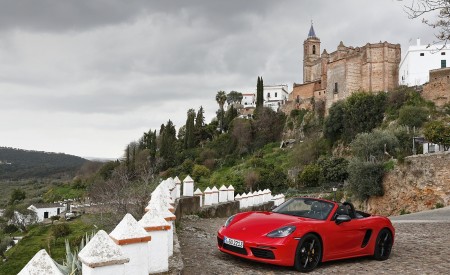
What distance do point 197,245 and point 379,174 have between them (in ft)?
62.7

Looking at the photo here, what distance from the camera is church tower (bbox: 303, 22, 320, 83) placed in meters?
74.4

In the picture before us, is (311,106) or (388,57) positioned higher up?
(388,57)

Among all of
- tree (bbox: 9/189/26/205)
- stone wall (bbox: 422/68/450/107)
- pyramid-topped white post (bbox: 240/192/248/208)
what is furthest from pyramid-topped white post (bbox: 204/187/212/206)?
tree (bbox: 9/189/26/205)

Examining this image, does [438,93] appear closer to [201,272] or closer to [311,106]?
[311,106]

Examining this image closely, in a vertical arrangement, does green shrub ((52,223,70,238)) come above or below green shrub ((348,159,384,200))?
below

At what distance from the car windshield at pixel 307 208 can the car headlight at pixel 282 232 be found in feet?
2.71

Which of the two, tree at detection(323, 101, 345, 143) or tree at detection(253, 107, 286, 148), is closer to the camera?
tree at detection(323, 101, 345, 143)

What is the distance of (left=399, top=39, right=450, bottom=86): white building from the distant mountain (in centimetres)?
10574

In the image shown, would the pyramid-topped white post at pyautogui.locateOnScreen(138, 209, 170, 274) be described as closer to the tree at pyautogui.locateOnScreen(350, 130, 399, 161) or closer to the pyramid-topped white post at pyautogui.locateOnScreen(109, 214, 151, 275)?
the pyramid-topped white post at pyautogui.locateOnScreen(109, 214, 151, 275)

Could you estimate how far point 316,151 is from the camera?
4819 centimetres

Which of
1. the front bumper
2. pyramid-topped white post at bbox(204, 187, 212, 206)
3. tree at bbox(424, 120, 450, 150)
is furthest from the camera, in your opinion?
tree at bbox(424, 120, 450, 150)

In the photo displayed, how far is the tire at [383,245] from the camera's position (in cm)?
764

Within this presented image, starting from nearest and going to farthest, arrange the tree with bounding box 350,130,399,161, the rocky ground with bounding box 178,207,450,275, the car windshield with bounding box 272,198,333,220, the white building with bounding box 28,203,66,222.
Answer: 1. the rocky ground with bounding box 178,207,450,275
2. the car windshield with bounding box 272,198,333,220
3. the tree with bounding box 350,130,399,161
4. the white building with bounding box 28,203,66,222

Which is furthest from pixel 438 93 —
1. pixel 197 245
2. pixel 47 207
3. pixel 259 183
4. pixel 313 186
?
pixel 47 207
